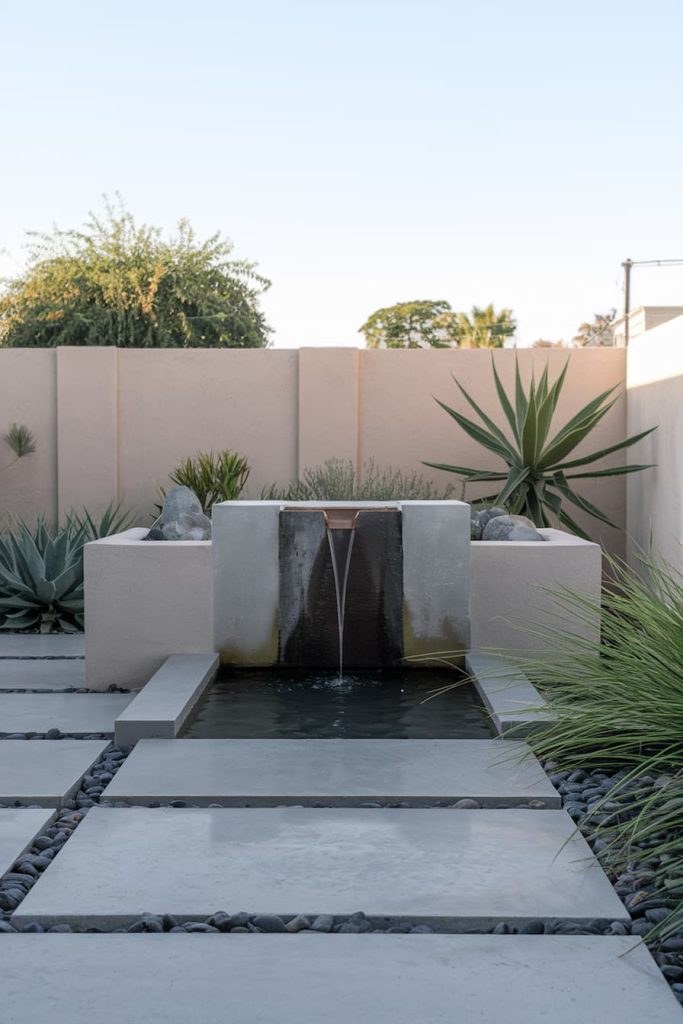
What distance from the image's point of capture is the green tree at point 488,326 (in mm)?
56500

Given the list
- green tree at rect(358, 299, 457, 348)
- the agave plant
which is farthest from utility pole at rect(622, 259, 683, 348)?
green tree at rect(358, 299, 457, 348)

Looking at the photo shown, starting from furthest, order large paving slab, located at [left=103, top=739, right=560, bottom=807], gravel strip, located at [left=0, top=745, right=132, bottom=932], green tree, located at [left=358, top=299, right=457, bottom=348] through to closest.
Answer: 1. green tree, located at [left=358, top=299, right=457, bottom=348]
2. large paving slab, located at [left=103, top=739, right=560, bottom=807]
3. gravel strip, located at [left=0, top=745, right=132, bottom=932]

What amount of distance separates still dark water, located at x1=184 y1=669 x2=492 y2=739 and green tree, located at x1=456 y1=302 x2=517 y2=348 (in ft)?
163

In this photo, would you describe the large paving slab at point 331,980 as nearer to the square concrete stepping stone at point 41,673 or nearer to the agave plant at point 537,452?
the square concrete stepping stone at point 41,673

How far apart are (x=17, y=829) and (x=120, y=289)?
24.3 metres

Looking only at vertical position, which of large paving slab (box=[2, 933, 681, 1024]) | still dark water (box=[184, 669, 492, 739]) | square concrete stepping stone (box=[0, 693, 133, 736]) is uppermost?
large paving slab (box=[2, 933, 681, 1024])

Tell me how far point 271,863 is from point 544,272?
141 ft

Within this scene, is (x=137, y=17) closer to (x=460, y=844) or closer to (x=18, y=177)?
(x=18, y=177)

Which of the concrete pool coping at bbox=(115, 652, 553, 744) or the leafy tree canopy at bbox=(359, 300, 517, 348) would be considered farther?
the leafy tree canopy at bbox=(359, 300, 517, 348)

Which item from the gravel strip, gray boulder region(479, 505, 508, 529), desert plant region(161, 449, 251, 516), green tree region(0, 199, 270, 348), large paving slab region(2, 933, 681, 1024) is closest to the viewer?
large paving slab region(2, 933, 681, 1024)

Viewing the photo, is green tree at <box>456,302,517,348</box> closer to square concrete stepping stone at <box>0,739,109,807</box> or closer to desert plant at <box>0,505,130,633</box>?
desert plant at <box>0,505,130,633</box>

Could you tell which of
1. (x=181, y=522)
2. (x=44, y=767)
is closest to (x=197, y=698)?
(x=44, y=767)

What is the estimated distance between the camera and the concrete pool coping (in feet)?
16.9

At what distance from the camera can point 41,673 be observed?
23.1ft
